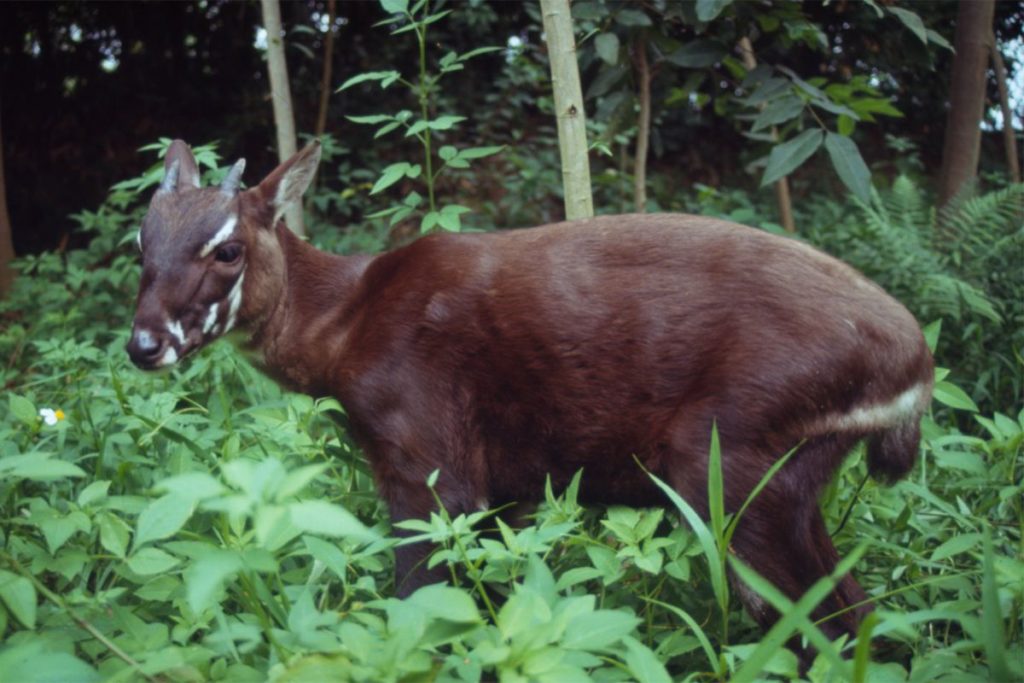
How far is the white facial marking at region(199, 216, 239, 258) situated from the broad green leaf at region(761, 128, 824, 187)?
7.42 feet

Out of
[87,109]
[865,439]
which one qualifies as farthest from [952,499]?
[87,109]

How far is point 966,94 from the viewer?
6.10m

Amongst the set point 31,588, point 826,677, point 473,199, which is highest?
point 31,588

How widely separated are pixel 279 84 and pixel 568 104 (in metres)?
2.09

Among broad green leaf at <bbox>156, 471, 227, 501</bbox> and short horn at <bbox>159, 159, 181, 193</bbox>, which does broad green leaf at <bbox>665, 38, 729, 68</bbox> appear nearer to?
short horn at <bbox>159, 159, 181, 193</bbox>

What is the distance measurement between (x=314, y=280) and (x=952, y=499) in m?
2.55

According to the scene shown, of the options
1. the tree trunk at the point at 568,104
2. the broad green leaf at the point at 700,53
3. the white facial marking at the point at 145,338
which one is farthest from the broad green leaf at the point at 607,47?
the white facial marking at the point at 145,338

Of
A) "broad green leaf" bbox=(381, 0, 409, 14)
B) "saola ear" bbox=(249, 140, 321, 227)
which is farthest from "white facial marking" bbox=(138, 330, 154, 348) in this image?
"broad green leaf" bbox=(381, 0, 409, 14)

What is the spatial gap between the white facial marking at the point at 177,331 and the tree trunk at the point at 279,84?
2.17 metres

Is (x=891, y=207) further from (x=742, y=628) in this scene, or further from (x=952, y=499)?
(x=742, y=628)

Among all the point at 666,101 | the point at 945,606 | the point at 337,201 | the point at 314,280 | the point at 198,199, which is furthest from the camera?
the point at 337,201

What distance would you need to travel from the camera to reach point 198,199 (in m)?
3.27

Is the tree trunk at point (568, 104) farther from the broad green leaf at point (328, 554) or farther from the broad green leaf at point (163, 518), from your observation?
the broad green leaf at point (163, 518)

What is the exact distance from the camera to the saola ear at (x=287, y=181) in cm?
346
